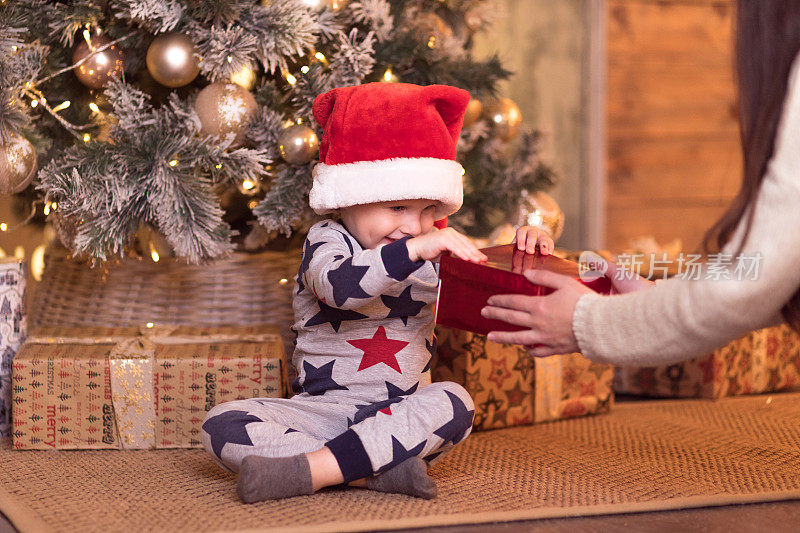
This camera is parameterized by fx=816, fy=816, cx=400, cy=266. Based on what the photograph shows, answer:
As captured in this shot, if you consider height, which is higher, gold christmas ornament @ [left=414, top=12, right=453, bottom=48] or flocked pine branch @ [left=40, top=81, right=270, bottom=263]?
gold christmas ornament @ [left=414, top=12, right=453, bottom=48]

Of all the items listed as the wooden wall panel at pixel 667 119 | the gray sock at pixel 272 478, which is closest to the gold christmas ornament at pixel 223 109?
the gray sock at pixel 272 478

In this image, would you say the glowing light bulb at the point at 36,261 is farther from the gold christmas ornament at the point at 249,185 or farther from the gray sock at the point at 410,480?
the gray sock at the point at 410,480

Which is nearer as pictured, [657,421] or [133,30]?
[133,30]

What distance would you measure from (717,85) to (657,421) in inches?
59.8

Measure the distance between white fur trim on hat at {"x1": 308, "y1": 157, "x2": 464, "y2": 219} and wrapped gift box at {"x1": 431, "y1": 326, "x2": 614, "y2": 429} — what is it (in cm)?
32

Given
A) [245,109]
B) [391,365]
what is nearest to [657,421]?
[391,365]

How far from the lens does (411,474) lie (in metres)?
1.02

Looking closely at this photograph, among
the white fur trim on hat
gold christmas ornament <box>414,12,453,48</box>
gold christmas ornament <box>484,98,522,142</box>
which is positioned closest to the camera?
the white fur trim on hat

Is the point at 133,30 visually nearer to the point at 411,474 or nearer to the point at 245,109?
the point at 245,109

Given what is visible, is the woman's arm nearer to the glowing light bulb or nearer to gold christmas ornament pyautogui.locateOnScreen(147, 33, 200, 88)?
gold christmas ornament pyautogui.locateOnScreen(147, 33, 200, 88)

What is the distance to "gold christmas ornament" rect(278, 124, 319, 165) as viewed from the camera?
51.9 inches

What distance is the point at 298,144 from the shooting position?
1318 millimetres

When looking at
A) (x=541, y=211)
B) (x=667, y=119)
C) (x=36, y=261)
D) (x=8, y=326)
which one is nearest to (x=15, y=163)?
(x=8, y=326)

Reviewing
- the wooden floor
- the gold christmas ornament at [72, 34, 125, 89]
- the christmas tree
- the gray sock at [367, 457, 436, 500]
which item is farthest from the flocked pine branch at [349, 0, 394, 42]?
the wooden floor
